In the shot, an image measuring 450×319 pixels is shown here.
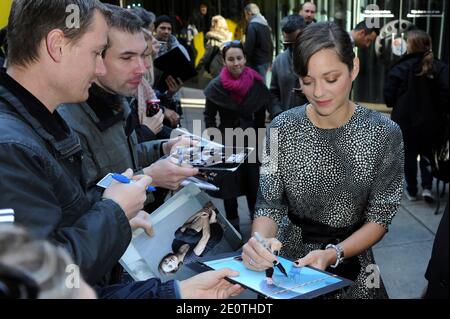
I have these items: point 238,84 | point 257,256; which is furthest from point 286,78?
point 257,256

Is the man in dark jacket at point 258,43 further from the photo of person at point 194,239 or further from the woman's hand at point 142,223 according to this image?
the woman's hand at point 142,223

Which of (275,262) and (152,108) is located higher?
(152,108)

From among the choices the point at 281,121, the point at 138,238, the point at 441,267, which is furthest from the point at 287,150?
the point at 441,267

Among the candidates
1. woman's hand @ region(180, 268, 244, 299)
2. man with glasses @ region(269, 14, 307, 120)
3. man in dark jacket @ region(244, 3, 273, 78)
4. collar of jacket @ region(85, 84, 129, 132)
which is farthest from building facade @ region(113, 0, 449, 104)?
woman's hand @ region(180, 268, 244, 299)

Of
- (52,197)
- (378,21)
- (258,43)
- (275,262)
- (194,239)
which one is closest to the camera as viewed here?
(52,197)

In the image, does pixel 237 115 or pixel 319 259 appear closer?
pixel 319 259

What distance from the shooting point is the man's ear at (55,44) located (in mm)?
1429

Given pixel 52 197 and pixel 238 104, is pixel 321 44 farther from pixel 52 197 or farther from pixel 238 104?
pixel 238 104

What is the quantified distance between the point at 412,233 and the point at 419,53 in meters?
1.96

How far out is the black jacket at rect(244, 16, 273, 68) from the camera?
7770mm

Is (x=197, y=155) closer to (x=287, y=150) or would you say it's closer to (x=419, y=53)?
(x=287, y=150)

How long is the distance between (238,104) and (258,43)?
336 centimetres

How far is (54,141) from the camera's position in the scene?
56.3 inches

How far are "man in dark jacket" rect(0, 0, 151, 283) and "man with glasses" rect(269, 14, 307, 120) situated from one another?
3.34 meters
